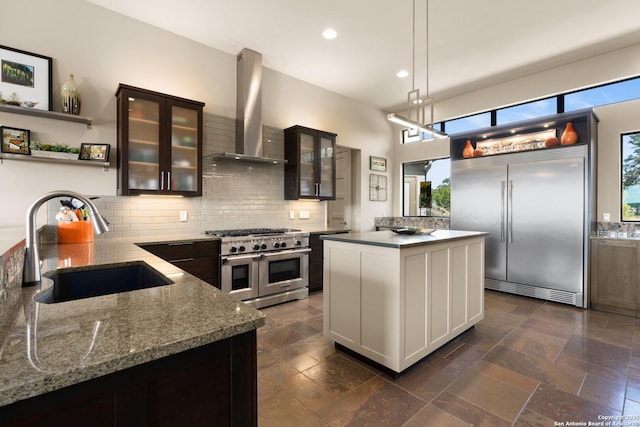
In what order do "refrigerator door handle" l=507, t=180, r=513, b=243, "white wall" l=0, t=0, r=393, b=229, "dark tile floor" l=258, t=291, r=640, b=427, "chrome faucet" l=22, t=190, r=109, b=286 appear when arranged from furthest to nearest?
"refrigerator door handle" l=507, t=180, r=513, b=243 < "white wall" l=0, t=0, r=393, b=229 < "dark tile floor" l=258, t=291, r=640, b=427 < "chrome faucet" l=22, t=190, r=109, b=286

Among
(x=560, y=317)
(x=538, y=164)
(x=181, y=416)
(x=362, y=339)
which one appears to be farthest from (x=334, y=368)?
(x=538, y=164)

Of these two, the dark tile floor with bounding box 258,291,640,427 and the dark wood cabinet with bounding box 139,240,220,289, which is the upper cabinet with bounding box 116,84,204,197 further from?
the dark tile floor with bounding box 258,291,640,427

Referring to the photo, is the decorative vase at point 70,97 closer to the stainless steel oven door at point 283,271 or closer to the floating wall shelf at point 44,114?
the floating wall shelf at point 44,114

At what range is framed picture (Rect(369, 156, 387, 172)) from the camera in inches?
229

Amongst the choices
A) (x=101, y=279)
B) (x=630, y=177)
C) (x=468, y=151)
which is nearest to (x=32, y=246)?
(x=101, y=279)

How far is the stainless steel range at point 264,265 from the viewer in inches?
133

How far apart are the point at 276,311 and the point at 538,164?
12.7ft

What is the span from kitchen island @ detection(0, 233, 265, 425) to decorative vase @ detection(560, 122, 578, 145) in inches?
182

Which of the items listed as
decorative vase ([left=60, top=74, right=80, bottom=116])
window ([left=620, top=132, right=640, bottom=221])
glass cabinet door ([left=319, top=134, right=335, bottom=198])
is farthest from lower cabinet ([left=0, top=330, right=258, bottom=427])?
window ([left=620, top=132, right=640, bottom=221])

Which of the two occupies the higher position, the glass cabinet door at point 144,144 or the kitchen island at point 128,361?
the glass cabinet door at point 144,144

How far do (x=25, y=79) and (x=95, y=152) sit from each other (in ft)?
2.54

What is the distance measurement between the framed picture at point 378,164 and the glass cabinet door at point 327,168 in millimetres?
1343

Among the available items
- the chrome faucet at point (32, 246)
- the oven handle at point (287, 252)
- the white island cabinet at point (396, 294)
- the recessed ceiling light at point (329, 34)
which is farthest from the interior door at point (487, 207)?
the chrome faucet at point (32, 246)

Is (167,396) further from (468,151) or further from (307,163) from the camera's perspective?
(468,151)
